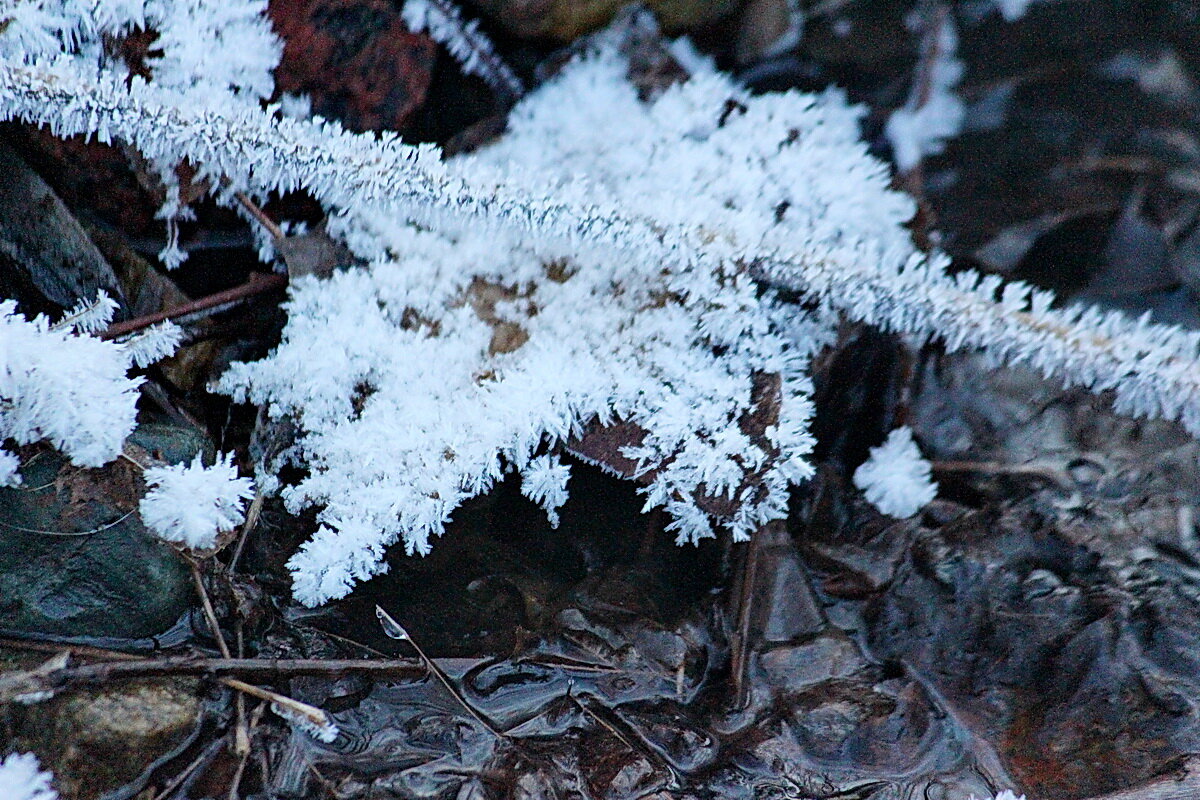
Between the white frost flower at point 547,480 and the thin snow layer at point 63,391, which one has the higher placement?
the thin snow layer at point 63,391

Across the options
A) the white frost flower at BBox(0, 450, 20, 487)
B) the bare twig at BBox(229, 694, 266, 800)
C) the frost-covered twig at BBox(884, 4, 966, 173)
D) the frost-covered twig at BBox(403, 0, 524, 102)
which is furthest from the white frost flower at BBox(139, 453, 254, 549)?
the frost-covered twig at BBox(884, 4, 966, 173)

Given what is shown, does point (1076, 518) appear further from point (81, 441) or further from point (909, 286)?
point (81, 441)

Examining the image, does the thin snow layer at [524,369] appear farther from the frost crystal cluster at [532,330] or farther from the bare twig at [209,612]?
the bare twig at [209,612]

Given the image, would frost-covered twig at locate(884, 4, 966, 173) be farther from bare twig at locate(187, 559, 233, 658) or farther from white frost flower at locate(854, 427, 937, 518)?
bare twig at locate(187, 559, 233, 658)

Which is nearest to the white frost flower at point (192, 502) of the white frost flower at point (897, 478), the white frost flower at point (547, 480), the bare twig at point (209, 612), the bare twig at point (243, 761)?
the bare twig at point (209, 612)

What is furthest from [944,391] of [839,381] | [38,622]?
[38,622]

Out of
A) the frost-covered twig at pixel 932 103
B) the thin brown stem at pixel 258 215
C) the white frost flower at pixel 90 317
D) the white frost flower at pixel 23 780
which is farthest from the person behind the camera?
the frost-covered twig at pixel 932 103

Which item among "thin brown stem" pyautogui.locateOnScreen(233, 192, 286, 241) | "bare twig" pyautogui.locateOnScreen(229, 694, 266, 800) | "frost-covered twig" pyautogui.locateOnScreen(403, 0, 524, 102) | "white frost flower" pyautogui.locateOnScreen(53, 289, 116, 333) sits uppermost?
"frost-covered twig" pyautogui.locateOnScreen(403, 0, 524, 102)
